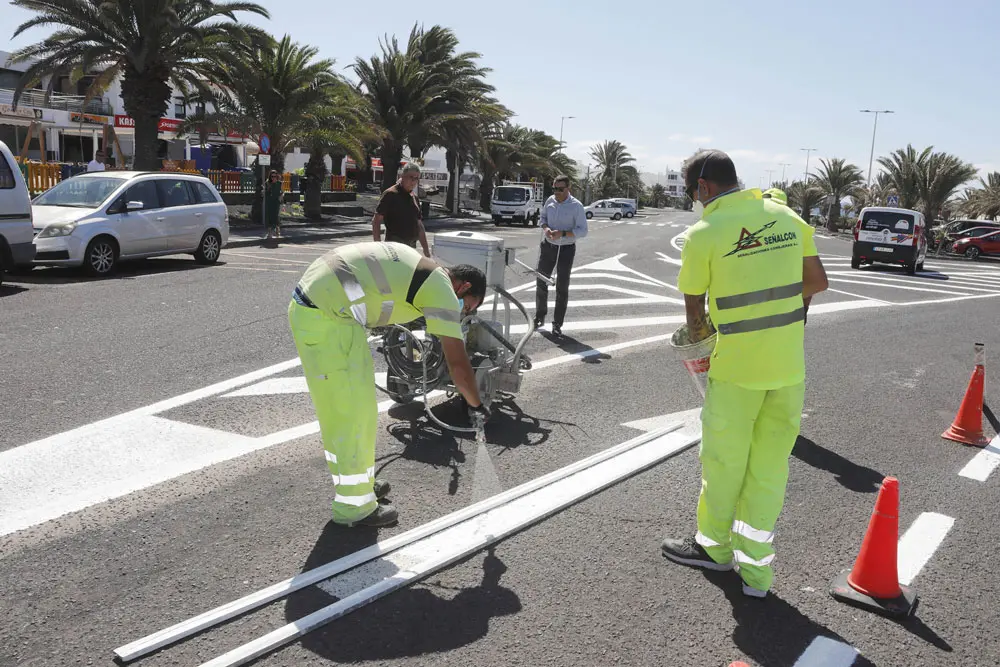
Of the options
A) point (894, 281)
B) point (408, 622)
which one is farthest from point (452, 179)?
point (408, 622)

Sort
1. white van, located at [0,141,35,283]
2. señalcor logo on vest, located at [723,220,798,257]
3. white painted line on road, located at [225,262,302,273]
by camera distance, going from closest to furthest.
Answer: señalcor logo on vest, located at [723,220,798,257] < white van, located at [0,141,35,283] < white painted line on road, located at [225,262,302,273]

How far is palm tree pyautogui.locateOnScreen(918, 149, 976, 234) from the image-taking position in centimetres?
4131

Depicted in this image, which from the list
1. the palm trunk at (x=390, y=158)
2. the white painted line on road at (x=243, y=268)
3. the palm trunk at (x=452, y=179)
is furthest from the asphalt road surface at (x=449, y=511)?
the palm trunk at (x=452, y=179)

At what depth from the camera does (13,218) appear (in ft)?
36.8

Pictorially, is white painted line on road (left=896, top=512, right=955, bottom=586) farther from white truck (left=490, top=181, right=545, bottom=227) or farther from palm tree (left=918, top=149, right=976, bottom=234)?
palm tree (left=918, top=149, right=976, bottom=234)

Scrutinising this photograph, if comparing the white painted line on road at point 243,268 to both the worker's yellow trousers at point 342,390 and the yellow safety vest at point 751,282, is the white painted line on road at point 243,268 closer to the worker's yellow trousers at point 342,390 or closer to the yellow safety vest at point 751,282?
the worker's yellow trousers at point 342,390

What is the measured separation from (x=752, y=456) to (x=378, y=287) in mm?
1823

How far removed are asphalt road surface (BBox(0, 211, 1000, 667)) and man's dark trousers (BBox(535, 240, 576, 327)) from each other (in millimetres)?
781

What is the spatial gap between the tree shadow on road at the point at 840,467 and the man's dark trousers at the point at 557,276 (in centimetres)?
397

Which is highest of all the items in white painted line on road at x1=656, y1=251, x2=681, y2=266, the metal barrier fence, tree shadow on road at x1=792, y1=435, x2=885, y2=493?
the metal barrier fence

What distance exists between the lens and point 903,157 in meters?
43.2

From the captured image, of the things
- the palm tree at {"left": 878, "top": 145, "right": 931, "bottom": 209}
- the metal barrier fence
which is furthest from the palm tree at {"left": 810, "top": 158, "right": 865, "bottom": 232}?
the metal barrier fence

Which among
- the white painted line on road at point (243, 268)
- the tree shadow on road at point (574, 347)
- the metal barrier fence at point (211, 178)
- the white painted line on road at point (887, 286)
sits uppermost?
the metal barrier fence at point (211, 178)

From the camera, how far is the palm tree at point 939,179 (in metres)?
41.3
